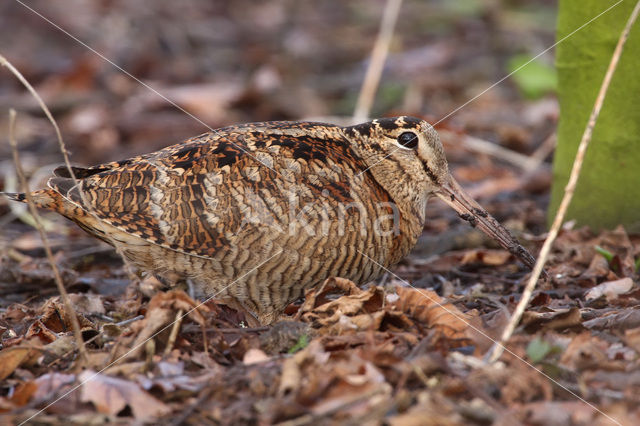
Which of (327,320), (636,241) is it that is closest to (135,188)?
(327,320)

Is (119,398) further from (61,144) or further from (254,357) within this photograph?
(61,144)

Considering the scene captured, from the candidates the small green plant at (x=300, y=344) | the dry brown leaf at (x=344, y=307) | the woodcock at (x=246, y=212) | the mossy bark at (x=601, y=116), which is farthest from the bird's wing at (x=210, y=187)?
the mossy bark at (x=601, y=116)

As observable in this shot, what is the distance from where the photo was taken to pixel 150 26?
1236cm

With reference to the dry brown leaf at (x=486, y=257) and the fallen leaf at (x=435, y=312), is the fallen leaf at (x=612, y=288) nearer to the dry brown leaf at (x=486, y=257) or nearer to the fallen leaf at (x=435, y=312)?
the dry brown leaf at (x=486, y=257)

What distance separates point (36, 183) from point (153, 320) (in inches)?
158

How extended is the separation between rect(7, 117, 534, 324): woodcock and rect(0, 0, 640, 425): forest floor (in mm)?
217

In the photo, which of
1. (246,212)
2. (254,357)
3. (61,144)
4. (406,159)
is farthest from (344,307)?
(61,144)

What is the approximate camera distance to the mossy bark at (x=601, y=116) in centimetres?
486

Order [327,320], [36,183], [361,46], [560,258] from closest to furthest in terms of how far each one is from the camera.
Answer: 1. [327,320]
2. [560,258]
3. [36,183]
4. [361,46]

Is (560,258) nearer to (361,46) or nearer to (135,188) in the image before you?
(135,188)

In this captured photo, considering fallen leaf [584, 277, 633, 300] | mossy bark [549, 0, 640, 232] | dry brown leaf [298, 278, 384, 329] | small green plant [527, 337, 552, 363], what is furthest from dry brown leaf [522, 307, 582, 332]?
mossy bark [549, 0, 640, 232]

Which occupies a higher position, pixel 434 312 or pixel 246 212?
pixel 246 212

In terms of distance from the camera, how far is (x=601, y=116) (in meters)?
5.02

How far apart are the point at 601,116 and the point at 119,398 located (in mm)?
3566
